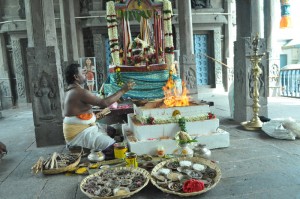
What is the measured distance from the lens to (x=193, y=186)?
273 cm

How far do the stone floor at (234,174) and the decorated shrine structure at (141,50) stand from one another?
277cm

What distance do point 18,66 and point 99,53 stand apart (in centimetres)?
387

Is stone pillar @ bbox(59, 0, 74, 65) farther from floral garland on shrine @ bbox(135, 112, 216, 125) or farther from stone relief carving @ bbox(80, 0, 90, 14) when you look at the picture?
floral garland on shrine @ bbox(135, 112, 216, 125)

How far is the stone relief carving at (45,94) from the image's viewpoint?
488 centimetres

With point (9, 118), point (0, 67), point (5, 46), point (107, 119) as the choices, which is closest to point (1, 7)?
point (5, 46)

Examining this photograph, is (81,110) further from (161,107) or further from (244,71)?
(244,71)

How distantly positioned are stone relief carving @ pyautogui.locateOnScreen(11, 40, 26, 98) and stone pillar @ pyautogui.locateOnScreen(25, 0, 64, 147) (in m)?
7.82

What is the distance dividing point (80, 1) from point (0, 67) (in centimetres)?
506

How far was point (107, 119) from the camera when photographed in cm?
622

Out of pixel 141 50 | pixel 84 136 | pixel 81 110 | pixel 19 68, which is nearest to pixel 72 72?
pixel 81 110

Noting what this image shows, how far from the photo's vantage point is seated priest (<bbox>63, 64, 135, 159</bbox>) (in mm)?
3902

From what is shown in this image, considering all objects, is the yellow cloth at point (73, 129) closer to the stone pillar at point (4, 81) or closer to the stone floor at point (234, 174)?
the stone floor at point (234, 174)

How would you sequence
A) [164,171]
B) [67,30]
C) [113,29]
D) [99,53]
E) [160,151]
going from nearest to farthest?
[164,171] → [160,151] → [113,29] → [67,30] → [99,53]

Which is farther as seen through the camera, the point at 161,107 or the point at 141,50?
the point at 141,50
